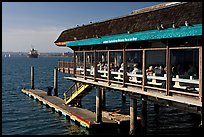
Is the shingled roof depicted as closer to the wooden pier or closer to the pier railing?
the pier railing

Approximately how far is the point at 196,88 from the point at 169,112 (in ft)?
56.6

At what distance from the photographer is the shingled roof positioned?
15434mm

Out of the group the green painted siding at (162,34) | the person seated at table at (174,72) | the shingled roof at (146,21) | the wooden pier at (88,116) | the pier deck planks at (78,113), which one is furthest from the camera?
the pier deck planks at (78,113)

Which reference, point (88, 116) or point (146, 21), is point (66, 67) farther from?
point (146, 21)

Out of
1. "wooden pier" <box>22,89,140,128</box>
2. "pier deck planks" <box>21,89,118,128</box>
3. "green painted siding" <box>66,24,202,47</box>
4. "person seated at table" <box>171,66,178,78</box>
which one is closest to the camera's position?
"green painted siding" <box>66,24,202,47</box>

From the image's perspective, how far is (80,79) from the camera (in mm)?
24781

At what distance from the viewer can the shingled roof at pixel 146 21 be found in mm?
15434

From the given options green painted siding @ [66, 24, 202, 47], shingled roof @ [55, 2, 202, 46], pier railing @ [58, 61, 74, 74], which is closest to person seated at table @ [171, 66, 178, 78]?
green painted siding @ [66, 24, 202, 47]

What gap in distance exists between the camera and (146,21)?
62.9 ft

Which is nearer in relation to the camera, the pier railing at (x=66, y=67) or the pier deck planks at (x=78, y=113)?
the pier deck planks at (x=78, y=113)

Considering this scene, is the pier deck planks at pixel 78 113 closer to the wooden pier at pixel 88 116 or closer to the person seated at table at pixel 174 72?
the wooden pier at pixel 88 116

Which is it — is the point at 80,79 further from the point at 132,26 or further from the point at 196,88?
the point at 196,88

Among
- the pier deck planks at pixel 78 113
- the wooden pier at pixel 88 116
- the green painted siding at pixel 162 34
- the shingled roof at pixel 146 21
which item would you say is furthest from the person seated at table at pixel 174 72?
the pier deck planks at pixel 78 113

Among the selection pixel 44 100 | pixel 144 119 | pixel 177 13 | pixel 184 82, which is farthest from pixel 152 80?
pixel 44 100
